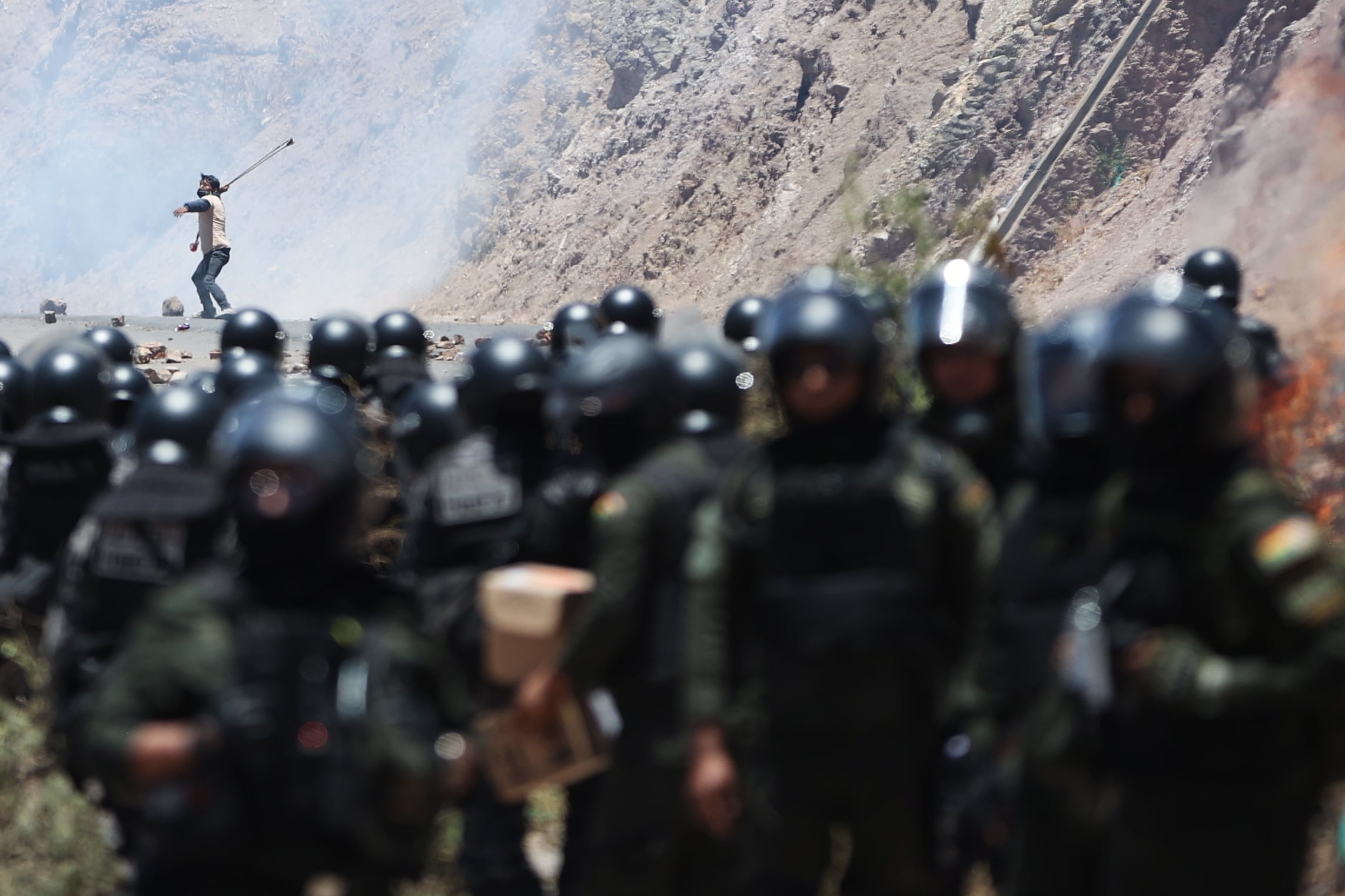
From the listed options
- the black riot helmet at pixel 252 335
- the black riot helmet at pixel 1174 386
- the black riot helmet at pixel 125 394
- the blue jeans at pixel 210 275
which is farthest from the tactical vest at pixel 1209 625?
the blue jeans at pixel 210 275

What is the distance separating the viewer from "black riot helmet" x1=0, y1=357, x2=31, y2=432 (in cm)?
667

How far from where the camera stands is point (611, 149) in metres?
37.4

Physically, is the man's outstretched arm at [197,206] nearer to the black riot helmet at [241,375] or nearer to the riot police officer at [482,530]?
the black riot helmet at [241,375]

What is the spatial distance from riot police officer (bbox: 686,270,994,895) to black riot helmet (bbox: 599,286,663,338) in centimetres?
386

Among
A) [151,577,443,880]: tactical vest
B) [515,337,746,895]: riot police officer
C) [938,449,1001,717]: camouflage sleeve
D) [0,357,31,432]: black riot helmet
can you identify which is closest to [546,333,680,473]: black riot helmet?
[515,337,746,895]: riot police officer

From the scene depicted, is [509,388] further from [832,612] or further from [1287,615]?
[1287,615]

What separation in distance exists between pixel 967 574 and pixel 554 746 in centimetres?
107

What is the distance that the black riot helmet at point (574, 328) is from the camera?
719 centimetres

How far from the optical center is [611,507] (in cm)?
401

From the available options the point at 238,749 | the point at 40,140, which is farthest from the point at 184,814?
→ the point at 40,140

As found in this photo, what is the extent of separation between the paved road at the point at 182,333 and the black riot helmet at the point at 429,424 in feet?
33.0

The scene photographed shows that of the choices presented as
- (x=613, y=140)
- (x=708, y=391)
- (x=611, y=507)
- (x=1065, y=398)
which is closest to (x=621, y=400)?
(x=611, y=507)

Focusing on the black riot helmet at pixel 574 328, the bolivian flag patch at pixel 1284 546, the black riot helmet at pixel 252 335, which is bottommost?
the black riot helmet at pixel 574 328

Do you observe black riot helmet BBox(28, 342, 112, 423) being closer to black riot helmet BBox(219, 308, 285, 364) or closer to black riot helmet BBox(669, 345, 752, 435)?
black riot helmet BBox(219, 308, 285, 364)
